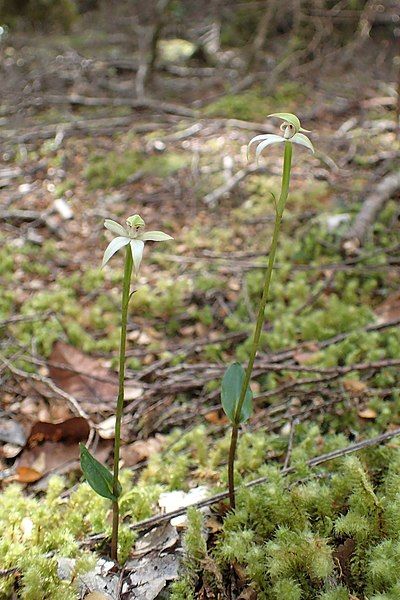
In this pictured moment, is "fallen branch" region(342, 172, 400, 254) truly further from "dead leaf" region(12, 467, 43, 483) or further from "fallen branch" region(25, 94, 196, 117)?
"fallen branch" region(25, 94, 196, 117)

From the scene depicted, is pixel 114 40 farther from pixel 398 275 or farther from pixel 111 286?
pixel 398 275

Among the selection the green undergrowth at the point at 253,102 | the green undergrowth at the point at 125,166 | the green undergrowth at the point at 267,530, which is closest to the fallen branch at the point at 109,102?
the green undergrowth at the point at 253,102

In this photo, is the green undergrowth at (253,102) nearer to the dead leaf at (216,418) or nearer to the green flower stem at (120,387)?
the dead leaf at (216,418)

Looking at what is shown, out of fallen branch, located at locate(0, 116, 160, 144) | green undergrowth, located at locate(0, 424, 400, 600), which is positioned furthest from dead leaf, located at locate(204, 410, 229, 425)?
fallen branch, located at locate(0, 116, 160, 144)

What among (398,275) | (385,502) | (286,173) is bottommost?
(398,275)

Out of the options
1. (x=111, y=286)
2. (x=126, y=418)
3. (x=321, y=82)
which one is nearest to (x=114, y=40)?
(x=321, y=82)

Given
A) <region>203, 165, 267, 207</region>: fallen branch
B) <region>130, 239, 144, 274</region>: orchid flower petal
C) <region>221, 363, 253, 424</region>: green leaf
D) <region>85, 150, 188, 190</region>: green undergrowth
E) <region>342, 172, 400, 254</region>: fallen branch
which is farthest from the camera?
<region>85, 150, 188, 190</region>: green undergrowth

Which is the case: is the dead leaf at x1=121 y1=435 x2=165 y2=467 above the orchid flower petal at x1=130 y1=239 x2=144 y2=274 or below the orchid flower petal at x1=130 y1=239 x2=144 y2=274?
below
